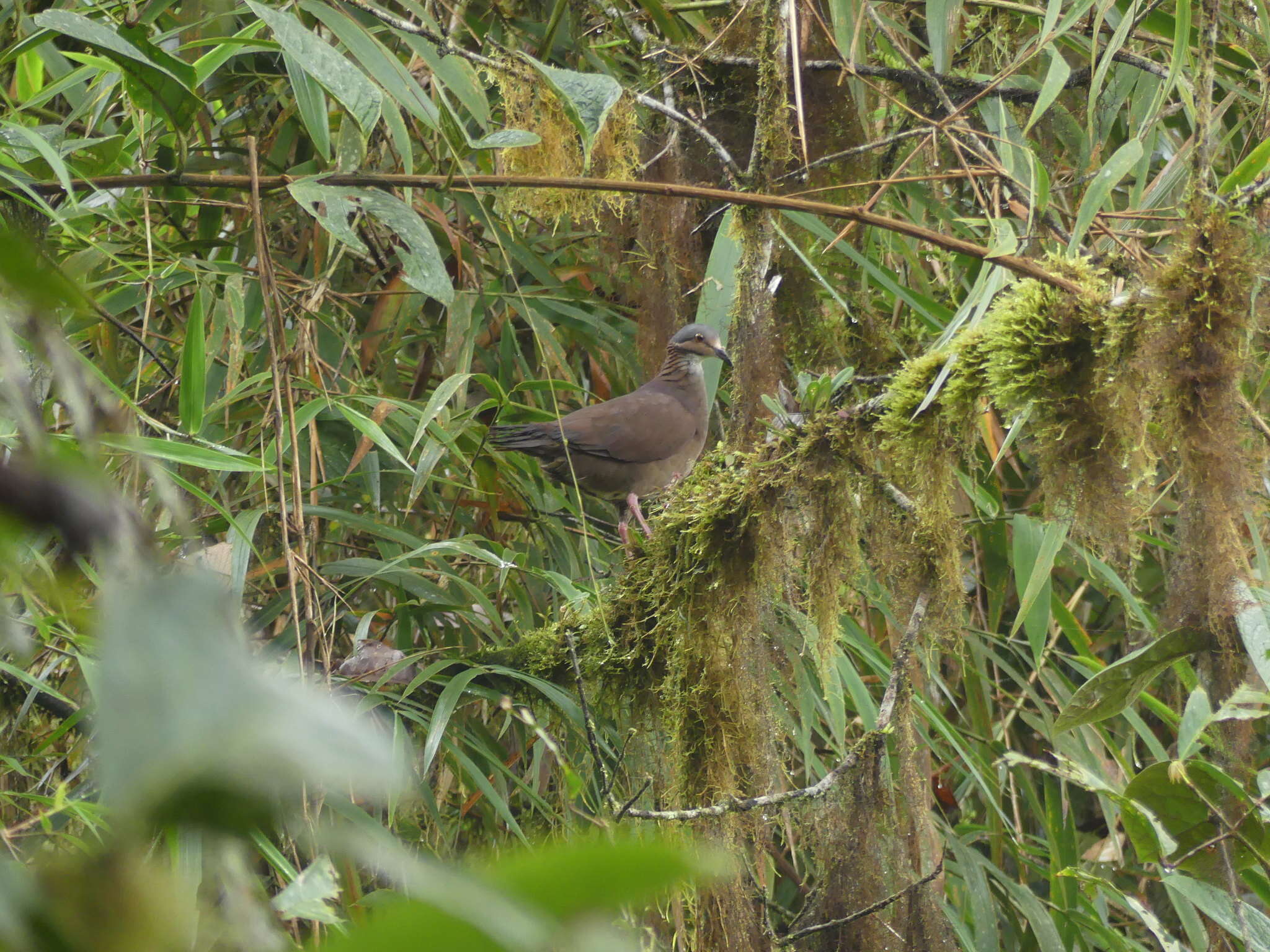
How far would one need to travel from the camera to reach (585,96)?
1492mm

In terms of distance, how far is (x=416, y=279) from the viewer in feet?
5.01

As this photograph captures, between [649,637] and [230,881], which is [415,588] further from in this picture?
[230,881]

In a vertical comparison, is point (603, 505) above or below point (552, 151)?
below

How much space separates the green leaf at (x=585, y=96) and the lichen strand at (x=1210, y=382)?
2.35 ft

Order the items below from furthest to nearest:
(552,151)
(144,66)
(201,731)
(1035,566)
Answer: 1. (552,151)
2. (1035,566)
3. (144,66)
4. (201,731)

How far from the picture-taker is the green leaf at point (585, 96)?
1.42m

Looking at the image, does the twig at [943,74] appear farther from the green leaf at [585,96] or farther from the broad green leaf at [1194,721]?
the broad green leaf at [1194,721]

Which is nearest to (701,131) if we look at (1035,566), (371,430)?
(371,430)

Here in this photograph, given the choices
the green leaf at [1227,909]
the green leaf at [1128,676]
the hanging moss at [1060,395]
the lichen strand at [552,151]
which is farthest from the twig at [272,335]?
the green leaf at [1227,909]

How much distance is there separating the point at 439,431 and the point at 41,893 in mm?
1982

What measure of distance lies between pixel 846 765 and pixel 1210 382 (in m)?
0.74

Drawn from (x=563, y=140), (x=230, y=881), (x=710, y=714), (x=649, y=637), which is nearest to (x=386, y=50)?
(x=563, y=140)

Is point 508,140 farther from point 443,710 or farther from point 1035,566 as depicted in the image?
point 1035,566

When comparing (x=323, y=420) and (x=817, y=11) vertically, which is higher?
(x=817, y=11)
